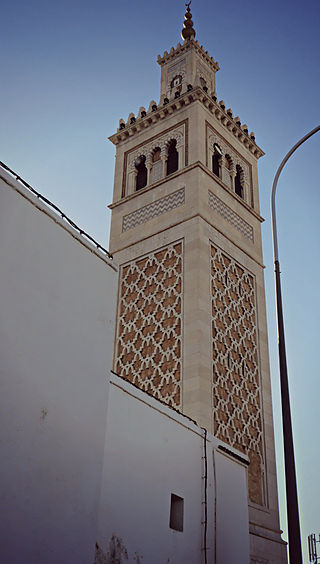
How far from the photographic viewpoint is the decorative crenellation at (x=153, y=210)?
11.9m

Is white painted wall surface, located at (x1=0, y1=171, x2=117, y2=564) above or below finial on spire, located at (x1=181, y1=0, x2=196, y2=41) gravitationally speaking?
below

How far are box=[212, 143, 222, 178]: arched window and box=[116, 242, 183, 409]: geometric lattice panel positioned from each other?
2.37 metres

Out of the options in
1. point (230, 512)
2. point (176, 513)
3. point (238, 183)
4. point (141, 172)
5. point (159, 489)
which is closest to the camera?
point (159, 489)

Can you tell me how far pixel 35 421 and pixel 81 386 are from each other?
0.65m

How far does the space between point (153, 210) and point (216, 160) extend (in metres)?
1.95

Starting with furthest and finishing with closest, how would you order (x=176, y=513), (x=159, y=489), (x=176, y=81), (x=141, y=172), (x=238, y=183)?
1. (x=176, y=81)
2. (x=238, y=183)
3. (x=141, y=172)
4. (x=176, y=513)
5. (x=159, y=489)

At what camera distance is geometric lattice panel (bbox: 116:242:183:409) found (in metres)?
10.2

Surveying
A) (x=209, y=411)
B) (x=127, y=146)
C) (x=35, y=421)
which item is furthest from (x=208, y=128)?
(x=35, y=421)

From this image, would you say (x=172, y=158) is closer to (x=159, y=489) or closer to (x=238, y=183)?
(x=238, y=183)

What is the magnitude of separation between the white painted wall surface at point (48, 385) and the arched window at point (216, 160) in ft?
24.7

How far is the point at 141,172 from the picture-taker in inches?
528

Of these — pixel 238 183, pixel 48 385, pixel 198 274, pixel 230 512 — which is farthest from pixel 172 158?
pixel 48 385

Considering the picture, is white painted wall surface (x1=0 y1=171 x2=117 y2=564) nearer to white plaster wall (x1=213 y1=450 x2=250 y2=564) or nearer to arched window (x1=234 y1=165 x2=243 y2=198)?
white plaster wall (x1=213 y1=450 x2=250 y2=564)

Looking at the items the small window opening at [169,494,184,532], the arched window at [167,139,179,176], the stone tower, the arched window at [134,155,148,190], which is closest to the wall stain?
the small window opening at [169,494,184,532]
